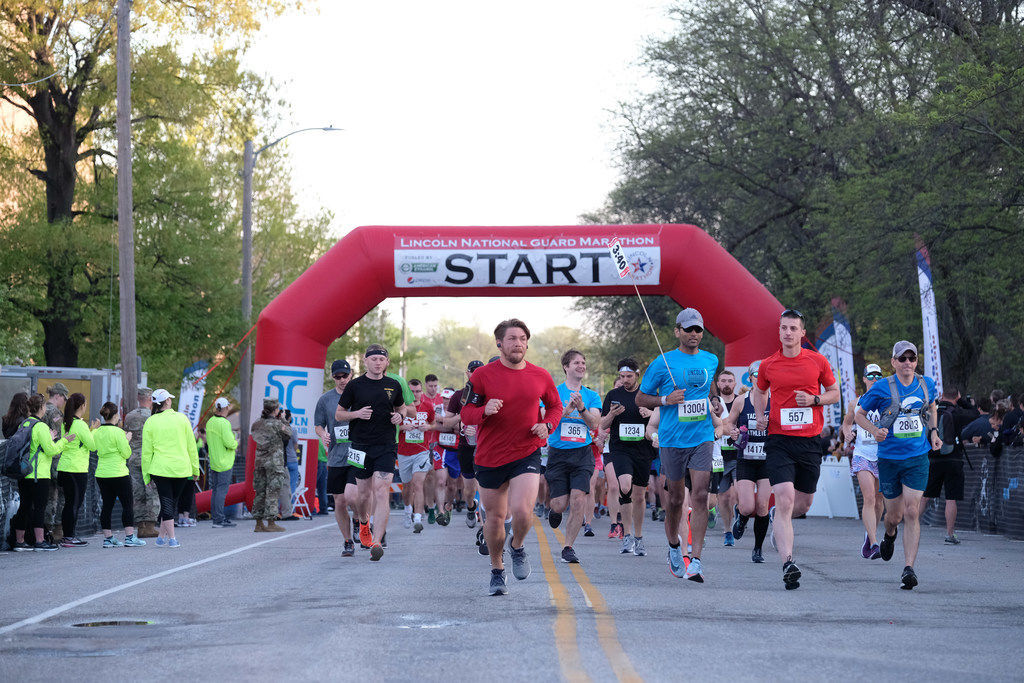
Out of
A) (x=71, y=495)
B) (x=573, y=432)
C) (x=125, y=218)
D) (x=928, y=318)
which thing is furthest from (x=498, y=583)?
(x=125, y=218)

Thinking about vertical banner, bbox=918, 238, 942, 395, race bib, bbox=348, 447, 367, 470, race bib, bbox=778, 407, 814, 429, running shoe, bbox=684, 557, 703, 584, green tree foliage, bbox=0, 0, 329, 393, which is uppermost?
green tree foliage, bbox=0, 0, 329, 393

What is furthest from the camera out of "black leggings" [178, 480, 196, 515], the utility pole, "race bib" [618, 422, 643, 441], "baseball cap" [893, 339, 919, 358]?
the utility pole

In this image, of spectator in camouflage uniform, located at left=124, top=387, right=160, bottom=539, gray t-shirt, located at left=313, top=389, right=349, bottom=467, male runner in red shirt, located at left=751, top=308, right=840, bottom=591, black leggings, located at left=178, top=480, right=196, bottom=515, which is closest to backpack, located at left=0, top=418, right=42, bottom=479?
spectator in camouflage uniform, located at left=124, top=387, right=160, bottom=539

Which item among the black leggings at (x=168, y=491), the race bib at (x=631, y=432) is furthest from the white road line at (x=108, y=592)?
the race bib at (x=631, y=432)

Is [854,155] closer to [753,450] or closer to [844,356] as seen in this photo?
[844,356]

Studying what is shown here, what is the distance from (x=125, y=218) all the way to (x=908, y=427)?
1531cm

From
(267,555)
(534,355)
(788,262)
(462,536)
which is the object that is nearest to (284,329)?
(462,536)

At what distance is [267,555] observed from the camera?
15.1m

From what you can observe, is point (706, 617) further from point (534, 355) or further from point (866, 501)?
point (534, 355)

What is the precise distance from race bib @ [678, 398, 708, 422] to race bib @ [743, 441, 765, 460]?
300 centimetres

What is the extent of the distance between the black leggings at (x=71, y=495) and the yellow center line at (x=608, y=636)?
8.03m

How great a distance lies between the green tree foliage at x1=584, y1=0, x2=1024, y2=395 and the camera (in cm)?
2267

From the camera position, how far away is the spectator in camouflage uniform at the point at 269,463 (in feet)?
67.3

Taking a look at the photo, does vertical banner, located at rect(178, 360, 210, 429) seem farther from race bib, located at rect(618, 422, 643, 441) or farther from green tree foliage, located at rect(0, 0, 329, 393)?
race bib, located at rect(618, 422, 643, 441)
